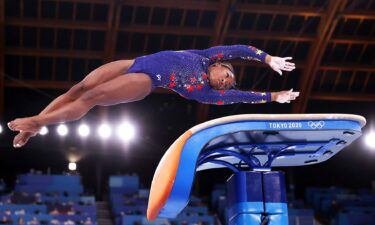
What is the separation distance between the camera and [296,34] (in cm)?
1638

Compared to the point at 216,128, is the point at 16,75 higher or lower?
higher

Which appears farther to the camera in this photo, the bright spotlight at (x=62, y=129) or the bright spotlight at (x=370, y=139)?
the bright spotlight at (x=370, y=139)

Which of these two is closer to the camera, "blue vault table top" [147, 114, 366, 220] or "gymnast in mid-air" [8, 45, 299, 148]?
"blue vault table top" [147, 114, 366, 220]

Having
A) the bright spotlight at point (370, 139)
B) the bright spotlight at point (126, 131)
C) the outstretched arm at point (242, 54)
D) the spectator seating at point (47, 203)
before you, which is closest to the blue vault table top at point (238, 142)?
the outstretched arm at point (242, 54)

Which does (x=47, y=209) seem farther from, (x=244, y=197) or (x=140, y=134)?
(x=244, y=197)

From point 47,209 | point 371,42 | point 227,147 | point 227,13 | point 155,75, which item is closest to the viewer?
point 227,147

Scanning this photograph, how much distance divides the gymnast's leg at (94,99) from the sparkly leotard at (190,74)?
4.5 inches

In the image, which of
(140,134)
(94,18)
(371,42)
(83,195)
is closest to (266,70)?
(371,42)

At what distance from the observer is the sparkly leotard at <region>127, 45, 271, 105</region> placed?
4.41 meters

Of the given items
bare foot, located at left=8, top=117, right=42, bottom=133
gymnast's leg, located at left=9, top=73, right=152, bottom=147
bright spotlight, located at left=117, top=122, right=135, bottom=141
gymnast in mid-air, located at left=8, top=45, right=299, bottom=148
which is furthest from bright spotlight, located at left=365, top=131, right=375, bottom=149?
bare foot, located at left=8, top=117, right=42, bottom=133

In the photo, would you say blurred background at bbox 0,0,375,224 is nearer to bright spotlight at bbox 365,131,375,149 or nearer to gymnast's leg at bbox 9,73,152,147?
bright spotlight at bbox 365,131,375,149

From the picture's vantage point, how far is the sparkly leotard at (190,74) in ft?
14.5

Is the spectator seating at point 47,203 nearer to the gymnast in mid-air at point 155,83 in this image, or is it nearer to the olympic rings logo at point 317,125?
the gymnast in mid-air at point 155,83

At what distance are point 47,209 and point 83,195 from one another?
1.75 meters
